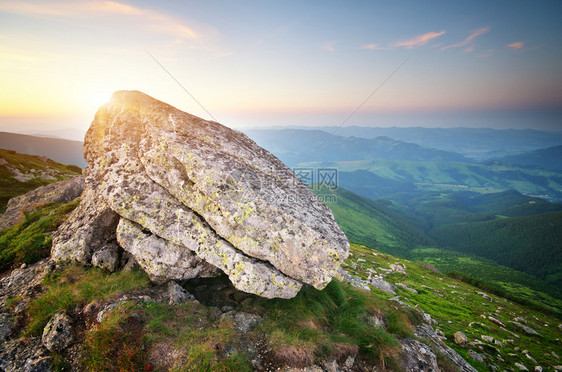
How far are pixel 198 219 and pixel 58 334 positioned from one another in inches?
222

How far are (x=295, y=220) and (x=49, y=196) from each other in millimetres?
27815

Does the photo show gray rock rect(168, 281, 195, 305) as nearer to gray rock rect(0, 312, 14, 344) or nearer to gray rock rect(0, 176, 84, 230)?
gray rock rect(0, 312, 14, 344)

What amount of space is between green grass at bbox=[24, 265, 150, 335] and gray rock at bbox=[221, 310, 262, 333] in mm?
3868

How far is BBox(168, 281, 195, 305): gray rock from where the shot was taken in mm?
9281

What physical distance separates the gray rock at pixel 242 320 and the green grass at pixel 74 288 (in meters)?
3.87

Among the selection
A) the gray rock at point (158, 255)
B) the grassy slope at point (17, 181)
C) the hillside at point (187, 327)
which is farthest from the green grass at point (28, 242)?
the grassy slope at point (17, 181)

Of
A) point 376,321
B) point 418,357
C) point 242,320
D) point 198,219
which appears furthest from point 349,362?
point 198,219

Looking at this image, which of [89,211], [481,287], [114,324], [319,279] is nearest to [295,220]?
[319,279]

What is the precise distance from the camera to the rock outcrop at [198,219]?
9.81 metres

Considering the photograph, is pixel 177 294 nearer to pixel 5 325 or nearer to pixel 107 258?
pixel 107 258

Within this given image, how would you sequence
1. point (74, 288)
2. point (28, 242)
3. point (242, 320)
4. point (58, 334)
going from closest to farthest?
point (58, 334)
point (74, 288)
point (242, 320)
point (28, 242)

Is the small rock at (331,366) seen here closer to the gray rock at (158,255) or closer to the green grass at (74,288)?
the gray rock at (158,255)

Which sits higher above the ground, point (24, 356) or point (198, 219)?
point (198, 219)

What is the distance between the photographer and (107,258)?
34.2 feet
